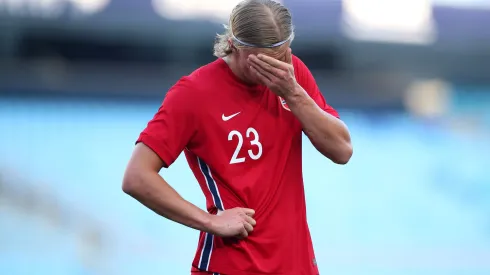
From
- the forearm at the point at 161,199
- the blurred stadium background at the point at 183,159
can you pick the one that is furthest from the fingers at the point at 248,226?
the blurred stadium background at the point at 183,159

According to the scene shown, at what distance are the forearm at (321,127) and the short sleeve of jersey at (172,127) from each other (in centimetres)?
27

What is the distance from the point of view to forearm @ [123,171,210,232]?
211 centimetres

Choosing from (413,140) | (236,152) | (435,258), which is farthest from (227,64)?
(413,140)

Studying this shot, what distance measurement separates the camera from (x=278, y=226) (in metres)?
2.17

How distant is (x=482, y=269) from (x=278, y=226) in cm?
376

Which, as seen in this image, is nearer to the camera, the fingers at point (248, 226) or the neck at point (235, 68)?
the fingers at point (248, 226)

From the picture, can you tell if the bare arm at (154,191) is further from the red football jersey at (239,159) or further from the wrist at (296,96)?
the wrist at (296,96)

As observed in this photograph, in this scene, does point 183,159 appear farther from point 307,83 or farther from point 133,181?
point 133,181

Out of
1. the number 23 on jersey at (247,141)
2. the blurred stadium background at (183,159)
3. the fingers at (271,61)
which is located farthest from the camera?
the blurred stadium background at (183,159)

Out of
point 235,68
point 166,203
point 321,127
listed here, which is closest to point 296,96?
point 321,127

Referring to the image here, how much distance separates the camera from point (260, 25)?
2.11 m

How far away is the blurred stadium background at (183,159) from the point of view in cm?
539

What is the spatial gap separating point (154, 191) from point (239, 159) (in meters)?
0.25

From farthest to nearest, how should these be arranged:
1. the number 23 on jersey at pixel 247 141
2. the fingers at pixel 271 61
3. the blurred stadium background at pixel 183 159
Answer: the blurred stadium background at pixel 183 159, the number 23 on jersey at pixel 247 141, the fingers at pixel 271 61
